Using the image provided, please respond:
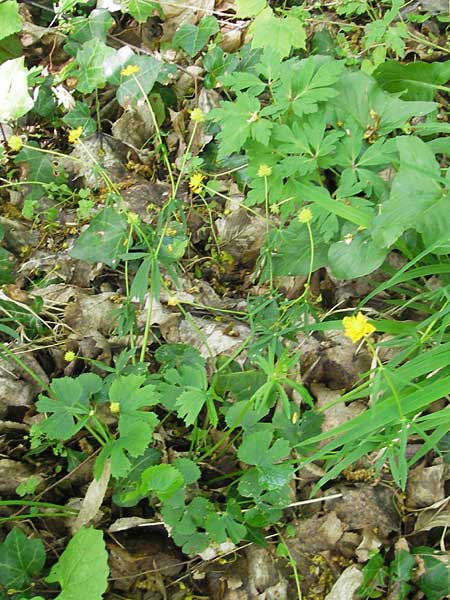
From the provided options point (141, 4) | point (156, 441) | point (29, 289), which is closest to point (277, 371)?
point (156, 441)

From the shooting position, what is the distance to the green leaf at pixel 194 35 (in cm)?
255

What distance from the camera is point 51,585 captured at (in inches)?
63.4

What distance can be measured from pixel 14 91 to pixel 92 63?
1.15ft

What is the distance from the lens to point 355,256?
1.74m

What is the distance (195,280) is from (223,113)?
0.66 m

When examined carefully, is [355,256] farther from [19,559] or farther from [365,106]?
[19,559]

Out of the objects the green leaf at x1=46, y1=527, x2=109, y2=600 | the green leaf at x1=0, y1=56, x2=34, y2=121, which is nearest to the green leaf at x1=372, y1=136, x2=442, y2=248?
the green leaf at x1=46, y1=527, x2=109, y2=600

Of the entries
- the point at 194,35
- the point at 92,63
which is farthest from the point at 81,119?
the point at 194,35

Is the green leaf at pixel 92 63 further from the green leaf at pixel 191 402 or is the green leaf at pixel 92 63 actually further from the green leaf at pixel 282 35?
the green leaf at pixel 191 402

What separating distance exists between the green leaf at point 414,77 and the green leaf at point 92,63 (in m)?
1.13

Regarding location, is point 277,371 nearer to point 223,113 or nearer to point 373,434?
point 373,434

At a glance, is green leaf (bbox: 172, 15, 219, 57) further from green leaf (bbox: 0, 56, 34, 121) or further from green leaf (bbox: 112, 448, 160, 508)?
green leaf (bbox: 112, 448, 160, 508)

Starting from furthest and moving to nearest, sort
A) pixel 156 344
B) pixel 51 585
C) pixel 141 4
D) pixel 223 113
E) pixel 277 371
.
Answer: pixel 141 4
pixel 156 344
pixel 223 113
pixel 51 585
pixel 277 371

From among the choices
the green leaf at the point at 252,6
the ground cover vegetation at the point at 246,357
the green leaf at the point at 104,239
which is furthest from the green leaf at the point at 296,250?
the green leaf at the point at 252,6
